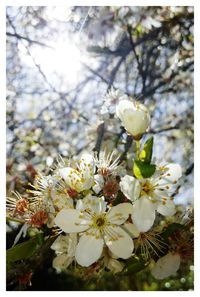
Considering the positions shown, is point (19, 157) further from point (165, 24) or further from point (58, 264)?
point (58, 264)

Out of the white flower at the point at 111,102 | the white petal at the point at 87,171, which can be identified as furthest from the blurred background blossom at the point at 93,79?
the white petal at the point at 87,171

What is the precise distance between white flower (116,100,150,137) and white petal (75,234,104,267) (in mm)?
200

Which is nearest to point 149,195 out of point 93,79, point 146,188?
point 146,188

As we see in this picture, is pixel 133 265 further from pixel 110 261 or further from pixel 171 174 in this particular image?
pixel 171 174

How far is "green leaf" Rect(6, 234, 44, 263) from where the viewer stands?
2.63 feet

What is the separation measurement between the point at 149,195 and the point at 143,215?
0.04 meters

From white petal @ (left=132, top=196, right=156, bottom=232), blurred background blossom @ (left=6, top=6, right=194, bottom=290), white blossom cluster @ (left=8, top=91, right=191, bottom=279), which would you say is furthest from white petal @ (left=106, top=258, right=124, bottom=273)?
blurred background blossom @ (left=6, top=6, right=194, bottom=290)

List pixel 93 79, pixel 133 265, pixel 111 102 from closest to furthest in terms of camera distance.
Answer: pixel 133 265
pixel 111 102
pixel 93 79

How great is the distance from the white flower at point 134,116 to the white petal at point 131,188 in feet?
0.34

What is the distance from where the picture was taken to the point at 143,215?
687 mm

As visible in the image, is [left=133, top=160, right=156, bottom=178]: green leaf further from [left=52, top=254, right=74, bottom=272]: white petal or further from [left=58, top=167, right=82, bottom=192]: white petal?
[left=52, top=254, right=74, bottom=272]: white petal

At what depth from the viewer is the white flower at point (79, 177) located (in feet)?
2.49

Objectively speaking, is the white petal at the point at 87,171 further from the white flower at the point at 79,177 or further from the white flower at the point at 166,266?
the white flower at the point at 166,266
